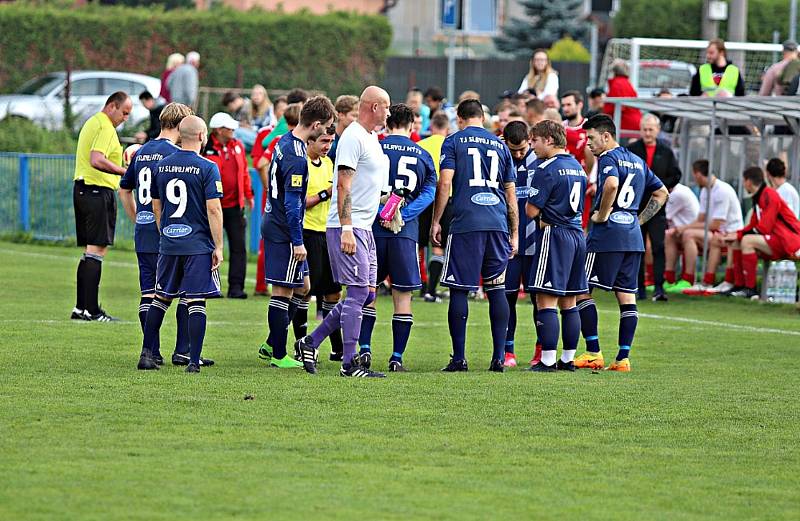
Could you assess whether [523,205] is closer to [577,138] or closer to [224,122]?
[224,122]

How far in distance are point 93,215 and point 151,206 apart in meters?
2.59

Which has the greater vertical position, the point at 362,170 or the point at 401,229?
the point at 362,170

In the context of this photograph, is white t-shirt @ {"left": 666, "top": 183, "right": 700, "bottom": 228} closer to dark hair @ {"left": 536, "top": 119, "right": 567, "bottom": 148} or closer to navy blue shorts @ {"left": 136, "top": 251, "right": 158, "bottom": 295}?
dark hair @ {"left": 536, "top": 119, "right": 567, "bottom": 148}

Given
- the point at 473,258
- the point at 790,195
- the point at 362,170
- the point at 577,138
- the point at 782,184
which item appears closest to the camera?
the point at 362,170

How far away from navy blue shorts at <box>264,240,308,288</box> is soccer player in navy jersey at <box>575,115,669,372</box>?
2.47 m

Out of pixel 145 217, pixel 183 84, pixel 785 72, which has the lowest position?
pixel 145 217

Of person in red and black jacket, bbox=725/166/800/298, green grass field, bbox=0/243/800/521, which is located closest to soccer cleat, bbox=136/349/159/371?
green grass field, bbox=0/243/800/521

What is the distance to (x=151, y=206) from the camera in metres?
11.4

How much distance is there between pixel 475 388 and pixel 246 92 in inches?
1043

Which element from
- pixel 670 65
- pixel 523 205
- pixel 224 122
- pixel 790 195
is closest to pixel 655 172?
pixel 790 195

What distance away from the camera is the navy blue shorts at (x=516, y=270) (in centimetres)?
1216

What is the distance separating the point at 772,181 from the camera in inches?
712

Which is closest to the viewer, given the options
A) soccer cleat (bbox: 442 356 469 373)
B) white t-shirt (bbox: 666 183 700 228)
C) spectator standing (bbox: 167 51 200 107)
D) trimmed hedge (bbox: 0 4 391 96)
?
soccer cleat (bbox: 442 356 469 373)

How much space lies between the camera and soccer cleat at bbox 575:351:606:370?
12.1 metres
